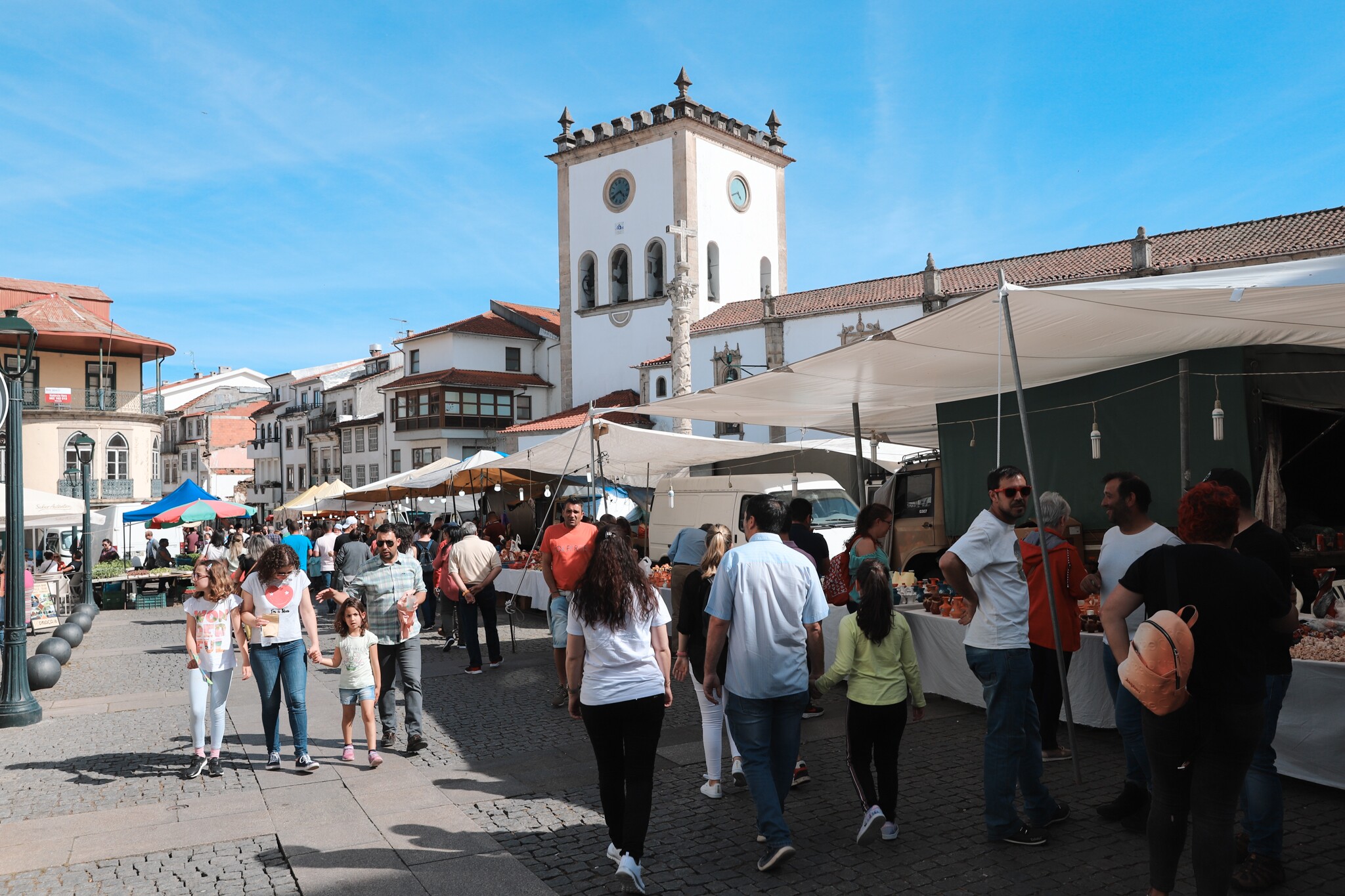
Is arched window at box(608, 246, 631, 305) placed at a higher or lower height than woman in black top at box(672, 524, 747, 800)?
higher

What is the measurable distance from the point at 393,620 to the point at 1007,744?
4.57 meters

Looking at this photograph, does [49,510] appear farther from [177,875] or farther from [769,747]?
[769,747]

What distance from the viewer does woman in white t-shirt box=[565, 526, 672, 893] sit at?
4.39 meters

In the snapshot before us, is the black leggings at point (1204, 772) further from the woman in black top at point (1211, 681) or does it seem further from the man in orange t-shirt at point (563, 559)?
the man in orange t-shirt at point (563, 559)

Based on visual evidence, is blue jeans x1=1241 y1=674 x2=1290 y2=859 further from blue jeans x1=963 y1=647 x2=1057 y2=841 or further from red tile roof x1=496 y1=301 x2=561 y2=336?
red tile roof x1=496 y1=301 x2=561 y2=336

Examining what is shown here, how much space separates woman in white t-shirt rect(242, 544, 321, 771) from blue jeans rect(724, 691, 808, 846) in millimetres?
3606

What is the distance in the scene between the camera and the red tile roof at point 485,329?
52562 millimetres

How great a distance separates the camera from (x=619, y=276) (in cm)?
4766

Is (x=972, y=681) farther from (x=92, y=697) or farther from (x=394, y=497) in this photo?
(x=394, y=497)

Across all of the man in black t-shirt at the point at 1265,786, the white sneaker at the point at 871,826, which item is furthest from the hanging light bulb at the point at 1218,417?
the white sneaker at the point at 871,826

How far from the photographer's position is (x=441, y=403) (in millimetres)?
51000

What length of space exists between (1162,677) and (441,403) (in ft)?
163

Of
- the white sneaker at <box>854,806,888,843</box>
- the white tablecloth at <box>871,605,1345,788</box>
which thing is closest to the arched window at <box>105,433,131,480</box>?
the white tablecloth at <box>871,605,1345,788</box>

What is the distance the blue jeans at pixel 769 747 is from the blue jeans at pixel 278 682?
365cm
